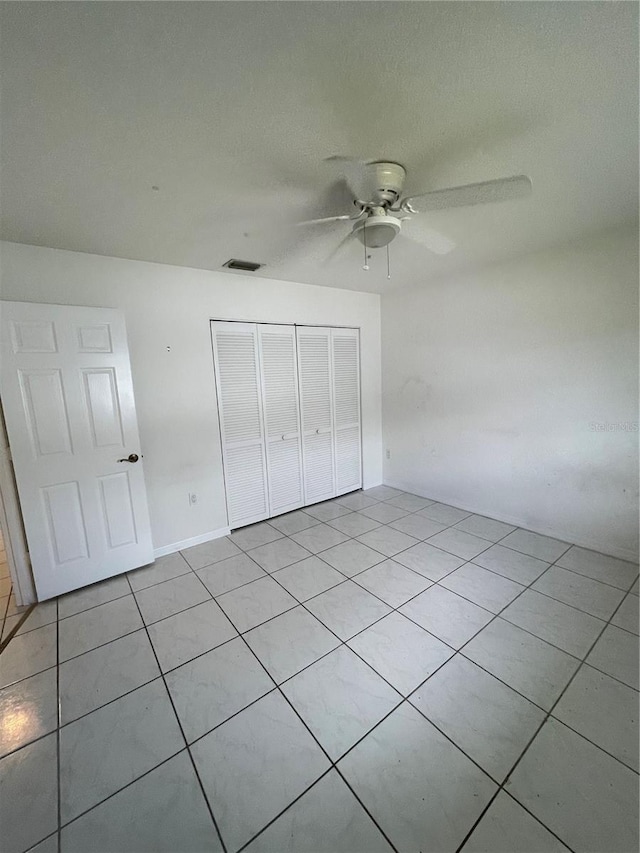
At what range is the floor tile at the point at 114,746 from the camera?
1.27m

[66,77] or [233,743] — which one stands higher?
[66,77]

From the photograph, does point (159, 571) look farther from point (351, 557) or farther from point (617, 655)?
point (617, 655)

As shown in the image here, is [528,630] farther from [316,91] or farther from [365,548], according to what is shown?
[316,91]

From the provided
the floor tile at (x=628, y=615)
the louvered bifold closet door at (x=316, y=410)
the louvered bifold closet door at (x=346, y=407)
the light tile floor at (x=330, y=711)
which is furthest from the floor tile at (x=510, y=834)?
the louvered bifold closet door at (x=346, y=407)

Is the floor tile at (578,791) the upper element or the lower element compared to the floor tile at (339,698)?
lower

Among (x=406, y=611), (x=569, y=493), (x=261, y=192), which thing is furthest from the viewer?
(x=569, y=493)

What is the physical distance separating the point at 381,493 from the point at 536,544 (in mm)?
1758

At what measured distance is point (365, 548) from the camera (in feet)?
9.60

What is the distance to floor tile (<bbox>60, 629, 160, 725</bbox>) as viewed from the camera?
1.61 m

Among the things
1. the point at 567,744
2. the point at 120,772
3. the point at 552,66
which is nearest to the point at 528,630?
the point at 567,744

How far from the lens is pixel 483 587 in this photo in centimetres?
235

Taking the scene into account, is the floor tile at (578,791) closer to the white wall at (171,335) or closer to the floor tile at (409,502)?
the floor tile at (409,502)

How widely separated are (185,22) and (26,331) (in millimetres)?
2049

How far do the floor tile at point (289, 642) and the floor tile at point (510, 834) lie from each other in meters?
0.89
